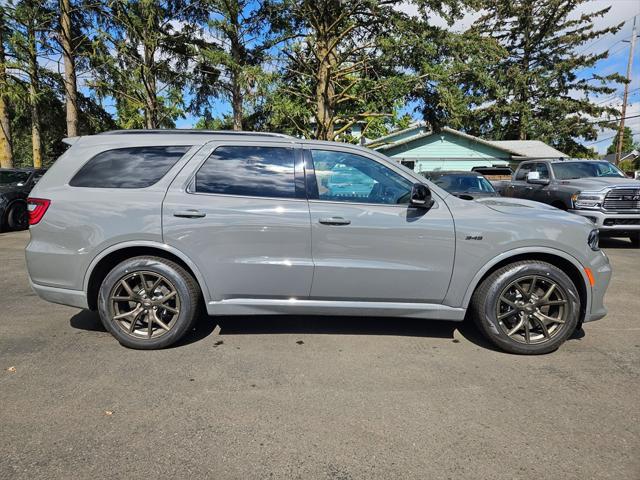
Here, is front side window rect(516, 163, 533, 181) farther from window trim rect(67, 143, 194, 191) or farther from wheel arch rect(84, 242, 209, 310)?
wheel arch rect(84, 242, 209, 310)

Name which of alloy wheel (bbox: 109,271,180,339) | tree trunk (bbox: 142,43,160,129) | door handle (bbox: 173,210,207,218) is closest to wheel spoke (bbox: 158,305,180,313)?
alloy wheel (bbox: 109,271,180,339)

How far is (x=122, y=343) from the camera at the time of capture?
3662 mm

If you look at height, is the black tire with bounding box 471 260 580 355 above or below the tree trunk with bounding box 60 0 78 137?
below

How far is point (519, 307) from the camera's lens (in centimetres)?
357

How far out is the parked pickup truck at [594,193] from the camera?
838 cm

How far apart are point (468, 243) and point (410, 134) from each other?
26.3 m

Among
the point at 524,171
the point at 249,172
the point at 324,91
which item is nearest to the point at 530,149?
the point at 324,91

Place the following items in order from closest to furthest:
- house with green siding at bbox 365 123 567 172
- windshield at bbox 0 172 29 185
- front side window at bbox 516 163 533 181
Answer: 1. windshield at bbox 0 172 29 185
2. front side window at bbox 516 163 533 181
3. house with green siding at bbox 365 123 567 172

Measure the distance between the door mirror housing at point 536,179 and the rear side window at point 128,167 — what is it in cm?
830

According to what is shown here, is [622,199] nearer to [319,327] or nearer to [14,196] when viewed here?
[319,327]

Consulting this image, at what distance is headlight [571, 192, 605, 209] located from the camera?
841 cm

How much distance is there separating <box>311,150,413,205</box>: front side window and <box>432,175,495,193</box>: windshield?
691 cm

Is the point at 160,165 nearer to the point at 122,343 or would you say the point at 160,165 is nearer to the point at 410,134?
the point at 122,343

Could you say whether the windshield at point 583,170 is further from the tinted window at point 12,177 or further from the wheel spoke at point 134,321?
the tinted window at point 12,177
